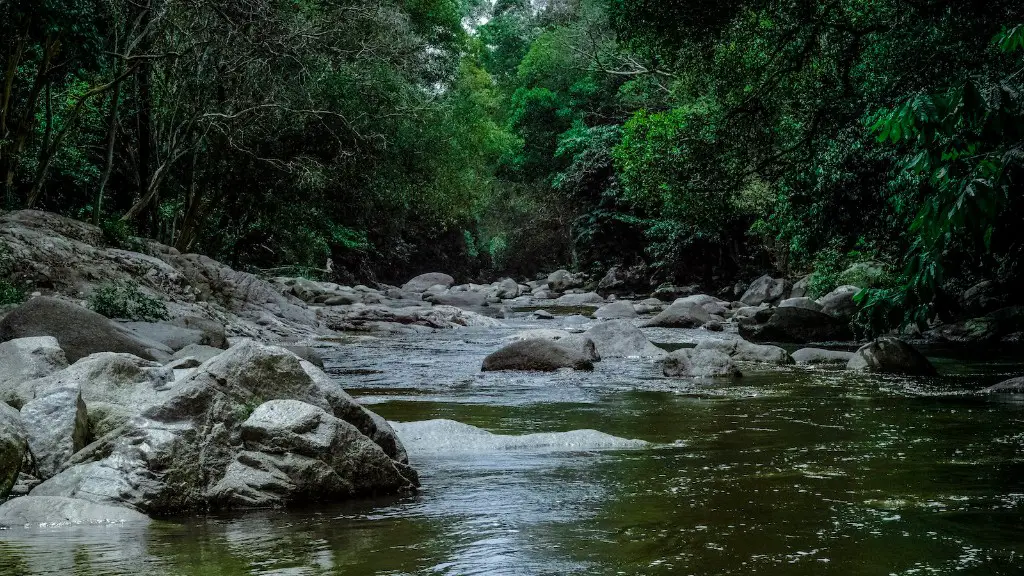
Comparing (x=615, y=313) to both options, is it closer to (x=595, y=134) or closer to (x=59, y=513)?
(x=595, y=134)

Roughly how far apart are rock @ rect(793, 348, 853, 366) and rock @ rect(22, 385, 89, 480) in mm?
10293

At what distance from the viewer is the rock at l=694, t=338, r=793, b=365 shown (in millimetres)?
12438

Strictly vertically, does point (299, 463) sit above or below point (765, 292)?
below

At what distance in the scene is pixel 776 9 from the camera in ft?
35.2

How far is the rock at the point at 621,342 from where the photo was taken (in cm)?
1374

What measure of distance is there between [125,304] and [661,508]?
34.7ft

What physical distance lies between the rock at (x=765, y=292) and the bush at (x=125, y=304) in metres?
18.9

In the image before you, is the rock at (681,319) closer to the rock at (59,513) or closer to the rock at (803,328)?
the rock at (803,328)

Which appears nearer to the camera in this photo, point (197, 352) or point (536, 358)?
point (197, 352)

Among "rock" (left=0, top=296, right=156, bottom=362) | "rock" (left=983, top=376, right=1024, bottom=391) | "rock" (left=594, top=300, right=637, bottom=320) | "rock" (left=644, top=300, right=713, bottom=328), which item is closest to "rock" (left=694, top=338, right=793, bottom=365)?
"rock" (left=983, top=376, right=1024, bottom=391)

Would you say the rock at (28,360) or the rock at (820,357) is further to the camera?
the rock at (820,357)

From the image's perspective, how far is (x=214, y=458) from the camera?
4.39m

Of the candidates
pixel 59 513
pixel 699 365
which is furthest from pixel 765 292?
pixel 59 513

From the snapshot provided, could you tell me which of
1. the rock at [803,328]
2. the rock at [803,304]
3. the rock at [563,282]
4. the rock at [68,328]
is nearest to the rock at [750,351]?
the rock at [803,328]
